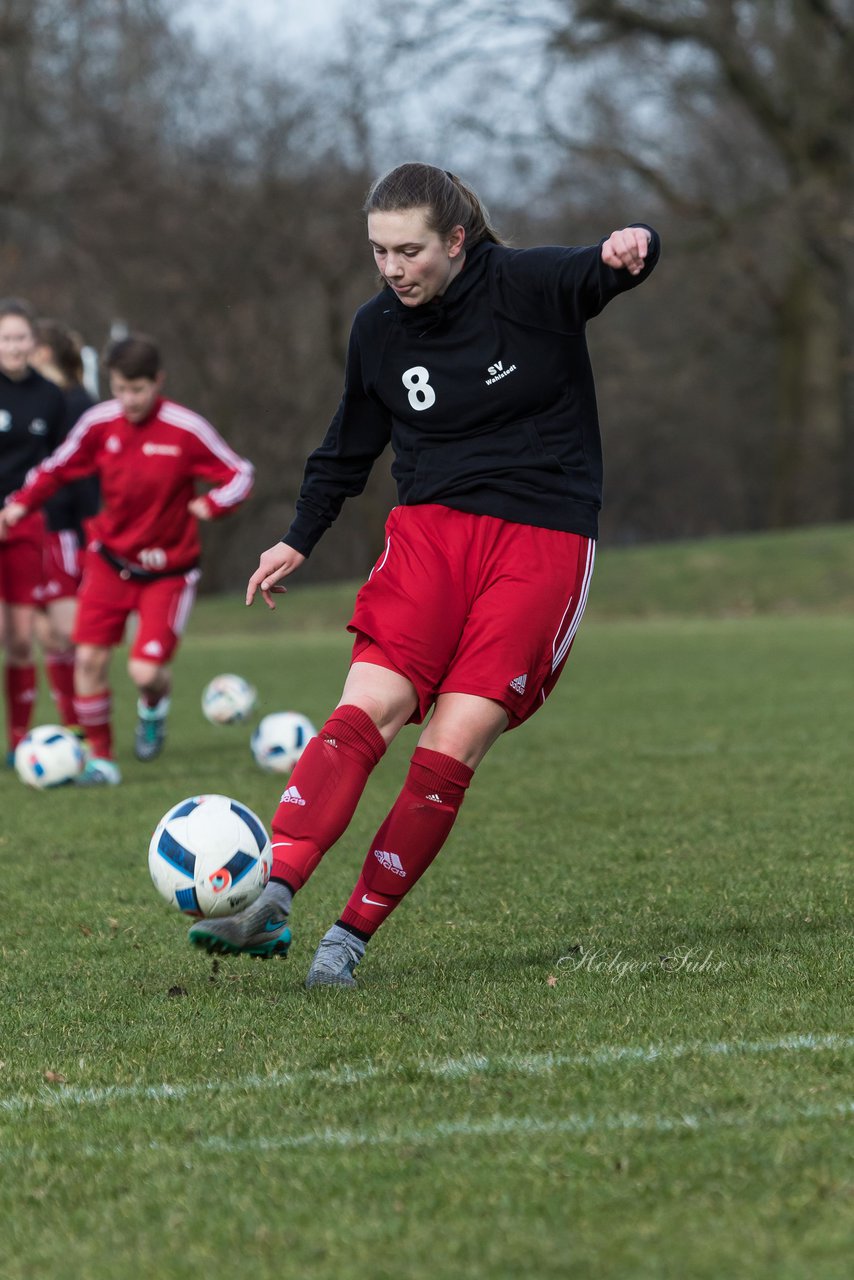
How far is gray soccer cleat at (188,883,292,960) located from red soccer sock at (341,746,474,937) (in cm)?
27

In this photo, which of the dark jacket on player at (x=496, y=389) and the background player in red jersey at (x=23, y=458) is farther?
the background player in red jersey at (x=23, y=458)

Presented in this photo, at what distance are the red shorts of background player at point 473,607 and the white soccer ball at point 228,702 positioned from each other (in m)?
6.50

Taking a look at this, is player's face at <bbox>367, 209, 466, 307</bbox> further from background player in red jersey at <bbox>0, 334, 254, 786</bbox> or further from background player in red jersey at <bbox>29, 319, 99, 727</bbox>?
background player in red jersey at <bbox>29, 319, 99, 727</bbox>

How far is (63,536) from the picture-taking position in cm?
1066

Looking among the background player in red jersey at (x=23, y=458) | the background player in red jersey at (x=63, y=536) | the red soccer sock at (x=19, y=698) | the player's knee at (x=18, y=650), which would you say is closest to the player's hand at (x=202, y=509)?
the background player in red jersey at (x=23, y=458)

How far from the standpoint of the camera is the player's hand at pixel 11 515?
7.95m

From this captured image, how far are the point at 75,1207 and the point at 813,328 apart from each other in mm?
29345

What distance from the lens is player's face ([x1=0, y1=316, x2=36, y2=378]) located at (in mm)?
8859

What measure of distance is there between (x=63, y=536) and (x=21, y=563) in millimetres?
1459

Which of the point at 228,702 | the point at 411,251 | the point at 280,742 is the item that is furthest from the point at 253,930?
the point at 228,702

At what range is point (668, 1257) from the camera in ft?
7.37

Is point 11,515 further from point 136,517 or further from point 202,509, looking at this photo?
point 202,509

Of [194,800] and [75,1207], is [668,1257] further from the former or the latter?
[194,800]

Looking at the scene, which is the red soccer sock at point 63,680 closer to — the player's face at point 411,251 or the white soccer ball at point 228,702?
the white soccer ball at point 228,702
